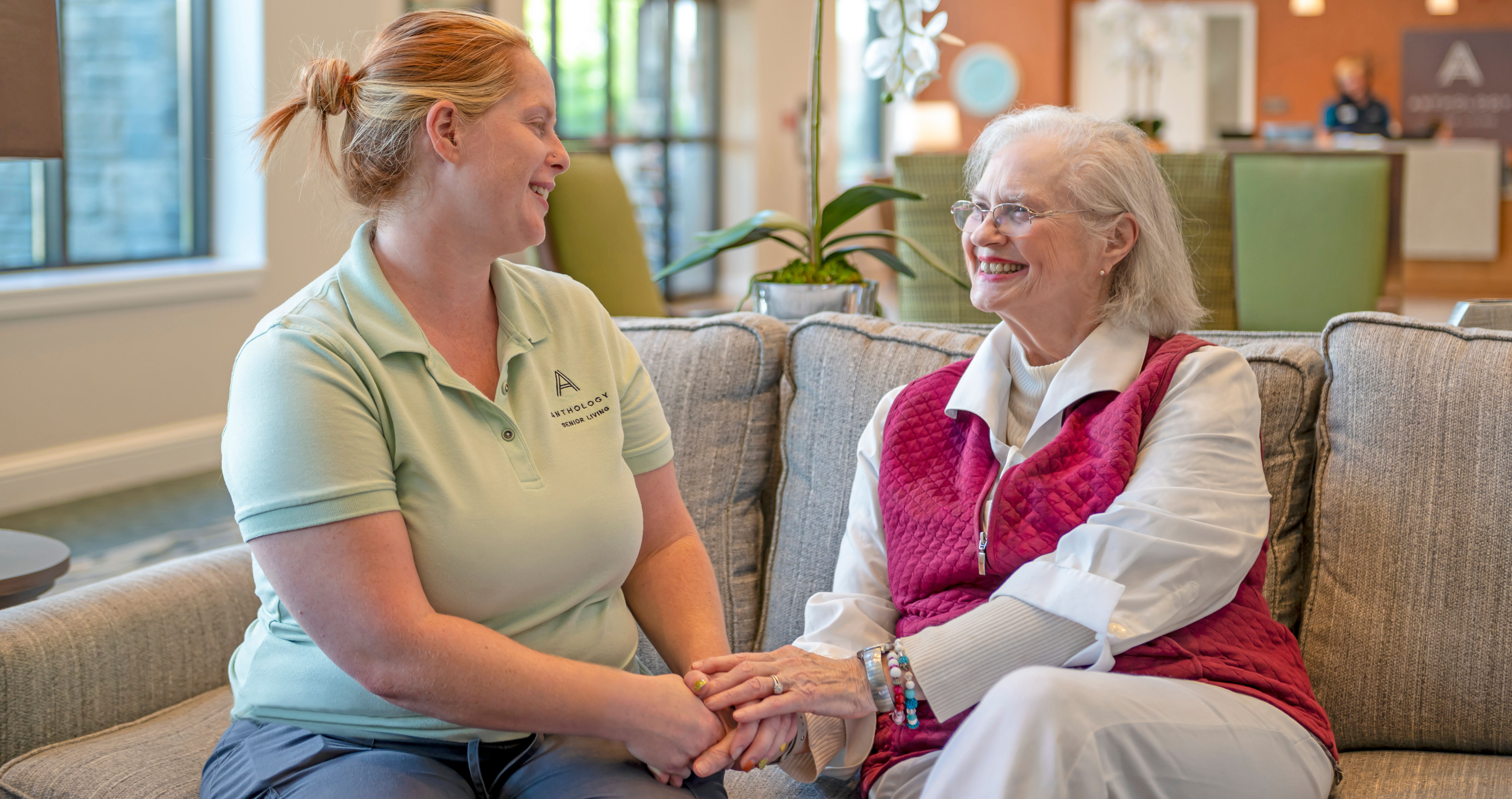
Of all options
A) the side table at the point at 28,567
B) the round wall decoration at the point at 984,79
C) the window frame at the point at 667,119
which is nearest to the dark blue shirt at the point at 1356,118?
the round wall decoration at the point at 984,79

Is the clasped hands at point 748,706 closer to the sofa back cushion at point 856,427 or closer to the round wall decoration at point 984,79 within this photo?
the sofa back cushion at point 856,427

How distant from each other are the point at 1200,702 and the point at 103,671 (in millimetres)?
1270

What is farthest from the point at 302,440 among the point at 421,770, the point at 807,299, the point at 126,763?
the point at 807,299

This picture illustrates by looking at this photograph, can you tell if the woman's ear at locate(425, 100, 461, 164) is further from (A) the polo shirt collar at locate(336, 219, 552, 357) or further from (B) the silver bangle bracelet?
(B) the silver bangle bracelet

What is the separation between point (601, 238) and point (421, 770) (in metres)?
2.19

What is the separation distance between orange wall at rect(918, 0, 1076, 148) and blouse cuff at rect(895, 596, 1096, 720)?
10.3 metres

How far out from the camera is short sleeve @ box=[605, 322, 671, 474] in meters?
1.42

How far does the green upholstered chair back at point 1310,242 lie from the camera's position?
3.41 m

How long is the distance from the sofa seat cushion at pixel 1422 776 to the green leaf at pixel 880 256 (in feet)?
3.40

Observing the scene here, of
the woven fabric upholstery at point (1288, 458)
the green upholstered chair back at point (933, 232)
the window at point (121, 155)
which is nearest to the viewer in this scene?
the woven fabric upholstery at point (1288, 458)

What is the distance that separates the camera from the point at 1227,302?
10.7 feet

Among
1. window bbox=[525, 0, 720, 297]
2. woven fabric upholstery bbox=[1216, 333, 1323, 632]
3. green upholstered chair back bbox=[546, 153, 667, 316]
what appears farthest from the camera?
window bbox=[525, 0, 720, 297]

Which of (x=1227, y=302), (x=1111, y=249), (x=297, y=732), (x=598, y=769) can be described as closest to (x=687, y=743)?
(x=598, y=769)

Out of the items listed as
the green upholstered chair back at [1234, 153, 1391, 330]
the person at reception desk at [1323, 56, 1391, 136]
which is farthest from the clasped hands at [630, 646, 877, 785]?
the person at reception desk at [1323, 56, 1391, 136]
